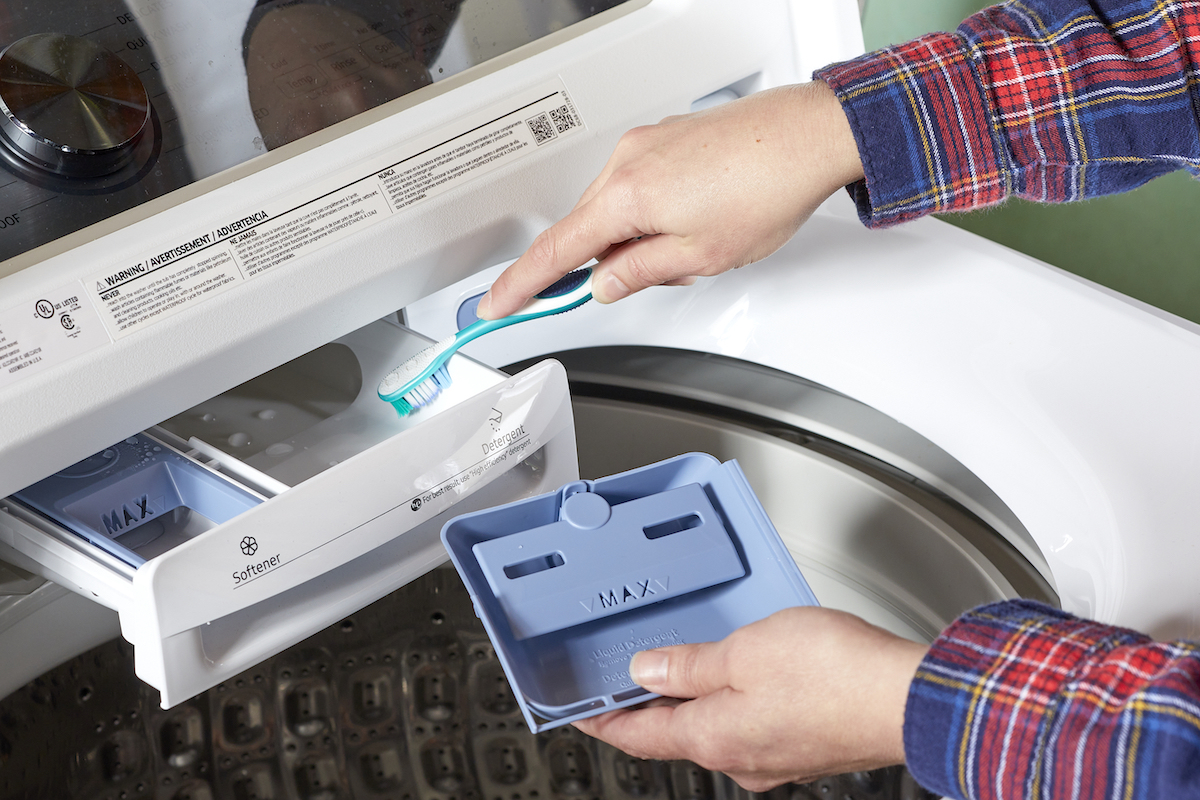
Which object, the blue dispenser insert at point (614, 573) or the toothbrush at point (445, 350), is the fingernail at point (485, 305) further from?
the blue dispenser insert at point (614, 573)

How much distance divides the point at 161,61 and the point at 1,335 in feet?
0.62

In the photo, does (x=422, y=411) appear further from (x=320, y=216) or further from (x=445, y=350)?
(x=320, y=216)

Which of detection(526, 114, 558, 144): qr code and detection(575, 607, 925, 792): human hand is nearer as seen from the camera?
detection(575, 607, 925, 792): human hand

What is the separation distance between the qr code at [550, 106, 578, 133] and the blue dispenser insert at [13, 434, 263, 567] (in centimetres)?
29

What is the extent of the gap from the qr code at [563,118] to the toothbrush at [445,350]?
9 cm

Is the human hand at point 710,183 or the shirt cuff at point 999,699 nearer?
the shirt cuff at point 999,699

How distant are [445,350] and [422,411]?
1.9 inches

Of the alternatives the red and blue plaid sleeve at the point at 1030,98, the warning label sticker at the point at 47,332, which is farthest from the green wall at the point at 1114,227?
the warning label sticker at the point at 47,332

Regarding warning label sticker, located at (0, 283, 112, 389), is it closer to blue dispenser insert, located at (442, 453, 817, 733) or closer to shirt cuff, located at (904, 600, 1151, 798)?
blue dispenser insert, located at (442, 453, 817, 733)

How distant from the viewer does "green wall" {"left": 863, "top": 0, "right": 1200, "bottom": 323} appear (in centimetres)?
127

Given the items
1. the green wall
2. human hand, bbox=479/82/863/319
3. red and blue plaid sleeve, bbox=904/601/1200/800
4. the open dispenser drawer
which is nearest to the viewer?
red and blue plaid sleeve, bbox=904/601/1200/800

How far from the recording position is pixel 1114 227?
1.33m

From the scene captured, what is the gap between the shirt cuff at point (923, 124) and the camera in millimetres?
626

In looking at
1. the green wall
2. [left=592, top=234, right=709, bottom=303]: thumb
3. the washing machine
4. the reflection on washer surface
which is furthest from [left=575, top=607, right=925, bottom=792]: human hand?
the green wall
